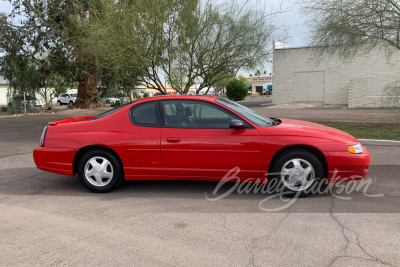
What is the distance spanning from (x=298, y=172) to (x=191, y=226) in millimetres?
1766

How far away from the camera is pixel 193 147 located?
16.1 feet

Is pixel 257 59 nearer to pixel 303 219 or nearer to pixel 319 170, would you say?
pixel 319 170

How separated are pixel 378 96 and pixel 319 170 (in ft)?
66.2

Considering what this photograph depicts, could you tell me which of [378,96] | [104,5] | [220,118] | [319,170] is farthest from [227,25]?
[378,96]

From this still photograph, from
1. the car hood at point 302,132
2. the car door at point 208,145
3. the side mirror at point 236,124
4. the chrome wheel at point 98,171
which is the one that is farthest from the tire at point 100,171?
the car hood at point 302,132

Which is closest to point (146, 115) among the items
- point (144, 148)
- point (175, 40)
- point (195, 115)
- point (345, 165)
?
point (144, 148)

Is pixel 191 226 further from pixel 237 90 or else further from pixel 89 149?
pixel 237 90

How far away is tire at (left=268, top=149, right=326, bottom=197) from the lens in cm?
474

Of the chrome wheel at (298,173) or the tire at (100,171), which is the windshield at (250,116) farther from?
the tire at (100,171)

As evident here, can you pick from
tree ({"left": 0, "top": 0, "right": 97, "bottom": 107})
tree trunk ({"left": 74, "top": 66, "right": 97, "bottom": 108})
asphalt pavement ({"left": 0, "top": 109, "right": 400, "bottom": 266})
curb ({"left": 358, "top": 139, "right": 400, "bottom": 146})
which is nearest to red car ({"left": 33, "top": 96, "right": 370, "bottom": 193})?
asphalt pavement ({"left": 0, "top": 109, "right": 400, "bottom": 266})

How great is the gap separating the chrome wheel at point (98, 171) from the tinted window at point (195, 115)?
1098 mm

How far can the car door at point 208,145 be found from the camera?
4.82 m

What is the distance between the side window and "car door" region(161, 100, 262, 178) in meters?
0.16

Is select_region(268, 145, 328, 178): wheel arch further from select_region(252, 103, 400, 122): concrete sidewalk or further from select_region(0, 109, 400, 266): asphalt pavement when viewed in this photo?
select_region(252, 103, 400, 122): concrete sidewalk
